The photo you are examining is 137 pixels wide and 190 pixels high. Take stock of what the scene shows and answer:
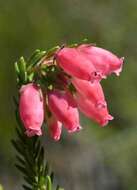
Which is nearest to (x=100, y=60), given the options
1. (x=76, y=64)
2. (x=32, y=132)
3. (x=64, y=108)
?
(x=76, y=64)

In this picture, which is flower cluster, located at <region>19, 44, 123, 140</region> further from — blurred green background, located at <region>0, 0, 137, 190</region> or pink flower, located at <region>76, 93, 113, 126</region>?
blurred green background, located at <region>0, 0, 137, 190</region>

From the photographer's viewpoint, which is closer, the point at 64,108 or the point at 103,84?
the point at 64,108

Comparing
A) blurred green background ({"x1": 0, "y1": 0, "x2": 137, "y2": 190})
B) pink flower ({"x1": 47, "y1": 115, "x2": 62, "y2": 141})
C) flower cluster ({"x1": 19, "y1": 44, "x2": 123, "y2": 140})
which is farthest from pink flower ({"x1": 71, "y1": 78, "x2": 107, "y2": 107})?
blurred green background ({"x1": 0, "y1": 0, "x2": 137, "y2": 190})

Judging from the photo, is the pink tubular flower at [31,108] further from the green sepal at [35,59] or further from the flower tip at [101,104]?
the flower tip at [101,104]

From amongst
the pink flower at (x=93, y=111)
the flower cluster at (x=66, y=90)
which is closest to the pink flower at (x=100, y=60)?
the flower cluster at (x=66, y=90)

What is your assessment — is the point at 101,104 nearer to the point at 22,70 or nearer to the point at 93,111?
the point at 93,111

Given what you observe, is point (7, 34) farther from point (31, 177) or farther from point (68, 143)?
point (31, 177)
